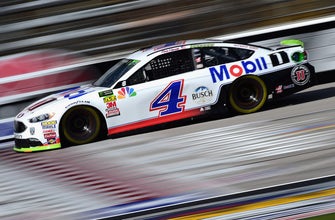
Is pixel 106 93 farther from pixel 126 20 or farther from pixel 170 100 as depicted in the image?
pixel 126 20

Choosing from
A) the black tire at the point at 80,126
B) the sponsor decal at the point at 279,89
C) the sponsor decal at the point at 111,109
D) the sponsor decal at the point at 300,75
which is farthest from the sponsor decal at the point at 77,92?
the sponsor decal at the point at 300,75

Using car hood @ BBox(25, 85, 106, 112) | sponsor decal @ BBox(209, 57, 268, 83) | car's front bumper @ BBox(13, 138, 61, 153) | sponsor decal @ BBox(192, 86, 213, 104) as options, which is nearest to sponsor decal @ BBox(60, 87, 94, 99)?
car hood @ BBox(25, 85, 106, 112)

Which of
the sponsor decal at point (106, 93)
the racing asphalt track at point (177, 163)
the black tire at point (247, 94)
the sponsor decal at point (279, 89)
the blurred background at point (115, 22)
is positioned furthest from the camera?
the blurred background at point (115, 22)

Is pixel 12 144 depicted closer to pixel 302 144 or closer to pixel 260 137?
pixel 260 137

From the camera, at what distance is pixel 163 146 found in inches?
371

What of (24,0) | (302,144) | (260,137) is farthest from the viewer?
(24,0)

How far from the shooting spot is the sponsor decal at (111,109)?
33.6 feet

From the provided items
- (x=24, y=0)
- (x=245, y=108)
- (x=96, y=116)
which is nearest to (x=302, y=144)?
(x=245, y=108)

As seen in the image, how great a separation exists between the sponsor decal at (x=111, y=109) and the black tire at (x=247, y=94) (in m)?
1.75

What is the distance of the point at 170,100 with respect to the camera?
34.1ft

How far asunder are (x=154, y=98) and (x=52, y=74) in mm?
2712

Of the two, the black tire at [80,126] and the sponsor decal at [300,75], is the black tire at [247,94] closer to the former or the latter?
the sponsor decal at [300,75]

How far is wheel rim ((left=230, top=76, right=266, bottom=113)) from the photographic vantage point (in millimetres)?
10750

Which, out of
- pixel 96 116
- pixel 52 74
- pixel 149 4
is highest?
pixel 149 4
